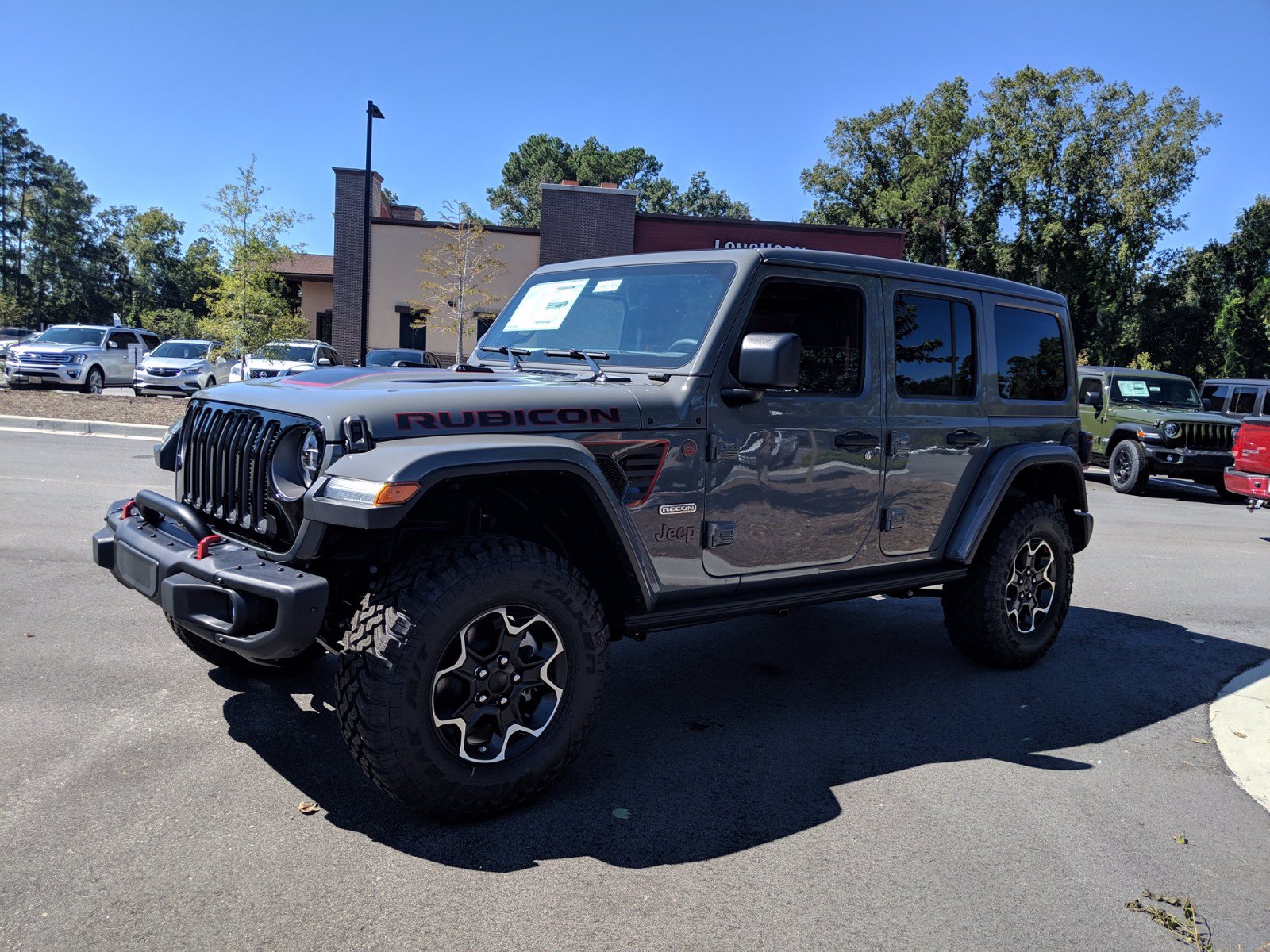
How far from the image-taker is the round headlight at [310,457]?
3.16 meters

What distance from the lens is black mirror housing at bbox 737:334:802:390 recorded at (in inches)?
140

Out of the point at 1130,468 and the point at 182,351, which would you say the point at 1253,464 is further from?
the point at 182,351

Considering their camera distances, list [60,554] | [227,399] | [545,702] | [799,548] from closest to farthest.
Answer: [545,702]
[227,399]
[799,548]
[60,554]

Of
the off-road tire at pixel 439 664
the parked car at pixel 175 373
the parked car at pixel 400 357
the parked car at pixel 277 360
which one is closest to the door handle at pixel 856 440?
the off-road tire at pixel 439 664

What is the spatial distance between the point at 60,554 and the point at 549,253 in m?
24.5

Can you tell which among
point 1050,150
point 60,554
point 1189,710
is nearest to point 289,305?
point 60,554

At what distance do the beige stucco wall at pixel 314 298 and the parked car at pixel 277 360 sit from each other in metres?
19.2

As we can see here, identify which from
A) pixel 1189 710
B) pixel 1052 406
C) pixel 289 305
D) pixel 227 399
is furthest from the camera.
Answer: pixel 289 305

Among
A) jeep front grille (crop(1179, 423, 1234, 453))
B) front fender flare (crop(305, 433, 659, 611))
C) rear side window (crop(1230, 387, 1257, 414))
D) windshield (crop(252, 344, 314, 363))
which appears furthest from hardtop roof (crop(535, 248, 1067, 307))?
windshield (crop(252, 344, 314, 363))

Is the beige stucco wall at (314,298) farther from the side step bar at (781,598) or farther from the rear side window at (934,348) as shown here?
the side step bar at (781,598)

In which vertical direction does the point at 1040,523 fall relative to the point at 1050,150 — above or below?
below

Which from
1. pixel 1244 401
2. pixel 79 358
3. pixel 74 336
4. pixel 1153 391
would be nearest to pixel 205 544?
pixel 1153 391

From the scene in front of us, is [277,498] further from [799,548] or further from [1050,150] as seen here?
[1050,150]

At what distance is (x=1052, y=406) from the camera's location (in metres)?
5.44
